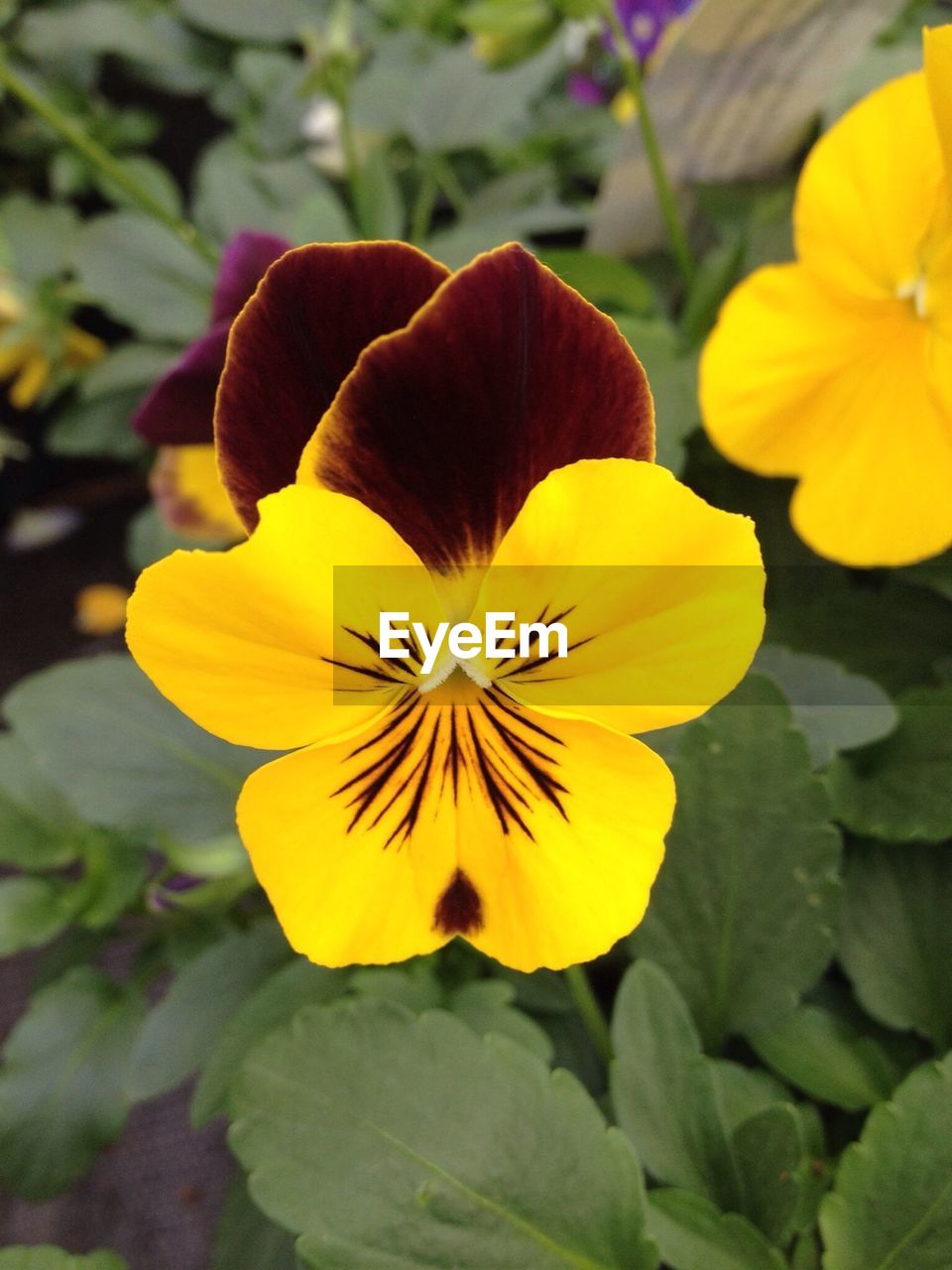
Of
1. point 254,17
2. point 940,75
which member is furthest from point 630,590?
point 254,17

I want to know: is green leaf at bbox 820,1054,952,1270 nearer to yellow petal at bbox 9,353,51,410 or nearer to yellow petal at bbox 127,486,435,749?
yellow petal at bbox 127,486,435,749

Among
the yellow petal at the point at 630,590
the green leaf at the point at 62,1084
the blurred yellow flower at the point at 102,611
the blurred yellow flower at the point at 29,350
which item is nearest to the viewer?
the yellow petal at the point at 630,590

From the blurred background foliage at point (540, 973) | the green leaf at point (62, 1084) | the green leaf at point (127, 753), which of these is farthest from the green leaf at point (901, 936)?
the green leaf at point (62, 1084)

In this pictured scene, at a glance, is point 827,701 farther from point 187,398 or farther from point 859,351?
point 187,398

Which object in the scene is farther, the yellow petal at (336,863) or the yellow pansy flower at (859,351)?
the yellow pansy flower at (859,351)

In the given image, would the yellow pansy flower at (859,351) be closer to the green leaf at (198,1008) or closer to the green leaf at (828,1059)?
the green leaf at (828,1059)

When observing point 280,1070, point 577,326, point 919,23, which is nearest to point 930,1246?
point 280,1070

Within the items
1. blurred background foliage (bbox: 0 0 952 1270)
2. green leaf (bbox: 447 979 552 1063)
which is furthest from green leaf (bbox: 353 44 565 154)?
green leaf (bbox: 447 979 552 1063)

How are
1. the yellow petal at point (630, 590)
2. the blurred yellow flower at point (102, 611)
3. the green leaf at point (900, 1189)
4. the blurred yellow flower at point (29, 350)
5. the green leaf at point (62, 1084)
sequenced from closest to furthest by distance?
the yellow petal at point (630, 590)
the green leaf at point (900, 1189)
the green leaf at point (62, 1084)
the blurred yellow flower at point (29, 350)
the blurred yellow flower at point (102, 611)
